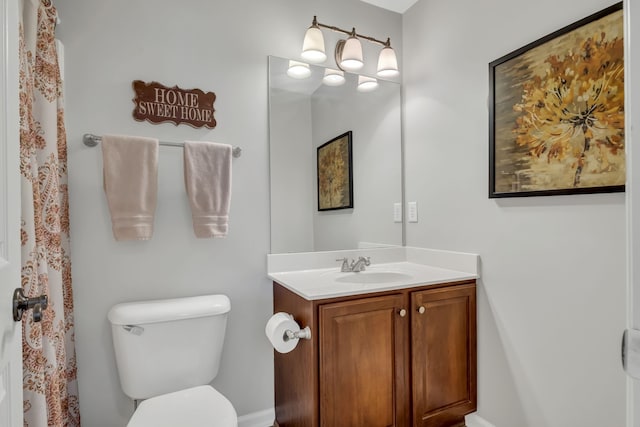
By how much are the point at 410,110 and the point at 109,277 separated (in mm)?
1960

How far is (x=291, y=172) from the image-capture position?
1.93m

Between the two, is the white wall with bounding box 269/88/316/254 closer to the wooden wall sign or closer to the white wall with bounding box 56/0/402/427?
the white wall with bounding box 56/0/402/427

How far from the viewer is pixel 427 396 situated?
5.32ft

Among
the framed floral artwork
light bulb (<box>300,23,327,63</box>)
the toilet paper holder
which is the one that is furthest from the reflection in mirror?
the framed floral artwork

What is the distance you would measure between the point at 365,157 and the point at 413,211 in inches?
18.6

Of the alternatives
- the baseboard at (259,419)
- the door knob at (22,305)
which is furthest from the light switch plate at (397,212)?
the door knob at (22,305)

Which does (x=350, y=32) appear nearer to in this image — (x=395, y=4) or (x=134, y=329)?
(x=395, y=4)

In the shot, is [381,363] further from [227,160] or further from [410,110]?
[410,110]

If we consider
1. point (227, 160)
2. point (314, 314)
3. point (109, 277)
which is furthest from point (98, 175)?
point (314, 314)

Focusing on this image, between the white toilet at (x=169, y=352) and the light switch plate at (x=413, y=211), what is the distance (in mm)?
1295

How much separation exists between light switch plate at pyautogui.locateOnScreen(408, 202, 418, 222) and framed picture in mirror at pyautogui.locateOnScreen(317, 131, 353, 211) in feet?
1.35

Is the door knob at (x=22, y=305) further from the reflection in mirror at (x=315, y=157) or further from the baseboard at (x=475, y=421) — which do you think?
the baseboard at (x=475, y=421)

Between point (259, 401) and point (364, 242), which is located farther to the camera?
point (364, 242)

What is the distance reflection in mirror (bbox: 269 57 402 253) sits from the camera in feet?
6.22
